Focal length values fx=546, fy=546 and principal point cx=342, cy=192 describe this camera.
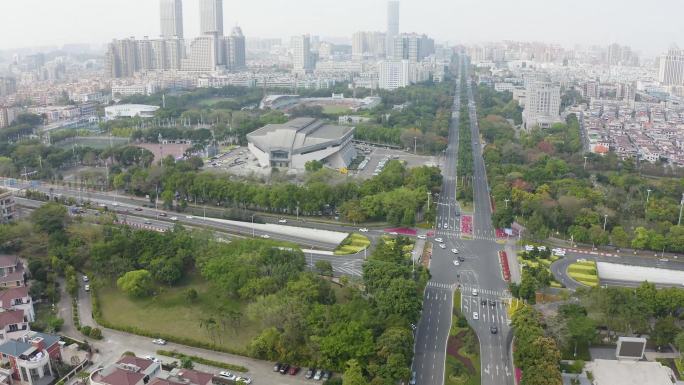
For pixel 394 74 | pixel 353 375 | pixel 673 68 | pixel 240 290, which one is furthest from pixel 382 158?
pixel 673 68

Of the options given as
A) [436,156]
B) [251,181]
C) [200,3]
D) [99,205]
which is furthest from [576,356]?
[200,3]

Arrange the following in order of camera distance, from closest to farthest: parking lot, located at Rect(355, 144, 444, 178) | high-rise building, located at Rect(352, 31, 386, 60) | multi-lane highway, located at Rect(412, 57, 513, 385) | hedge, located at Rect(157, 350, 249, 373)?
1. hedge, located at Rect(157, 350, 249, 373)
2. multi-lane highway, located at Rect(412, 57, 513, 385)
3. parking lot, located at Rect(355, 144, 444, 178)
4. high-rise building, located at Rect(352, 31, 386, 60)

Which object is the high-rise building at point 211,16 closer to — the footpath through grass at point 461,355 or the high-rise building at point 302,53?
the high-rise building at point 302,53

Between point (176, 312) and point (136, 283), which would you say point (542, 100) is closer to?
point (176, 312)

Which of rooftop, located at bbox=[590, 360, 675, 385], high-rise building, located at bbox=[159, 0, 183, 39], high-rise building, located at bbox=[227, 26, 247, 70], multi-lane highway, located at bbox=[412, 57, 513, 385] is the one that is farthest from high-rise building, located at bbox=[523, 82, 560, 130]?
high-rise building, located at bbox=[159, 0, 183, 39]

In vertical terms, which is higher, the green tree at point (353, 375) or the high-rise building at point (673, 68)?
the high-rise building at point (673, 68)

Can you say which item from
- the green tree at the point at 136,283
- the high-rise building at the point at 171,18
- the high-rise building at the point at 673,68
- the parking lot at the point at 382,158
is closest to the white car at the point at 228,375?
the green tree at the point at 136,283

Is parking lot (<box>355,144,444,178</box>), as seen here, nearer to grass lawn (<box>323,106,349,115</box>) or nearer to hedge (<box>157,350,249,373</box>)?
grass lawn (<box>323,106,349,115</box>)
